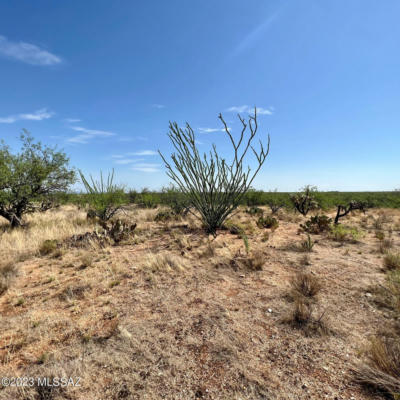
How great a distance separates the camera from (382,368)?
5.80 feet

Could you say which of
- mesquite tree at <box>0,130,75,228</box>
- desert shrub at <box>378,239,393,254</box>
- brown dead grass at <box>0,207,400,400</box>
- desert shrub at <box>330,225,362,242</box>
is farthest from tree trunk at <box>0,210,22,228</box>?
desert shrub at <box>378,239,393,254</box>

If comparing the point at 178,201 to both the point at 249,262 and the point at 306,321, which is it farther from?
the point at 306,321

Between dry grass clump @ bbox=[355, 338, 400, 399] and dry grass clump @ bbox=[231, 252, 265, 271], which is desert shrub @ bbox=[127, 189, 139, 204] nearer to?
dry grass clump @ bbox=[231, 252, 265, 271]

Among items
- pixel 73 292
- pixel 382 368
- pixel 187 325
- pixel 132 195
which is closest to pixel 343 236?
pixel 382 368

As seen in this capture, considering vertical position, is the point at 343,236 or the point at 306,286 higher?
the point at 343,236

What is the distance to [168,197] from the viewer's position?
48.9ft

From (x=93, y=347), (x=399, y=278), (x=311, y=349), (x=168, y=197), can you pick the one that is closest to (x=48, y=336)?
(x=93, y=347)

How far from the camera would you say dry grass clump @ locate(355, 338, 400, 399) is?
1.61 metres

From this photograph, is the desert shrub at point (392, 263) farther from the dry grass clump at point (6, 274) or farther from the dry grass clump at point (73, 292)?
the dry grass clump at point (6, 274)

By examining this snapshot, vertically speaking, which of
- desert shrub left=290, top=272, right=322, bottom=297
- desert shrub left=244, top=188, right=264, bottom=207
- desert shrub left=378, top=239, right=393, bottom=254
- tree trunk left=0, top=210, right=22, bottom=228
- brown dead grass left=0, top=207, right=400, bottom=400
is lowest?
brown dead grass left=0, top=207, right=400, bottom=400

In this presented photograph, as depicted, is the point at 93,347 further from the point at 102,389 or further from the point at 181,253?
the point at 181,253

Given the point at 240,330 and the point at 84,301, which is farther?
the point at 84,301

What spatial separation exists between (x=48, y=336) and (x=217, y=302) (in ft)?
6.99

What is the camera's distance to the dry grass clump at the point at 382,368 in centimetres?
161
